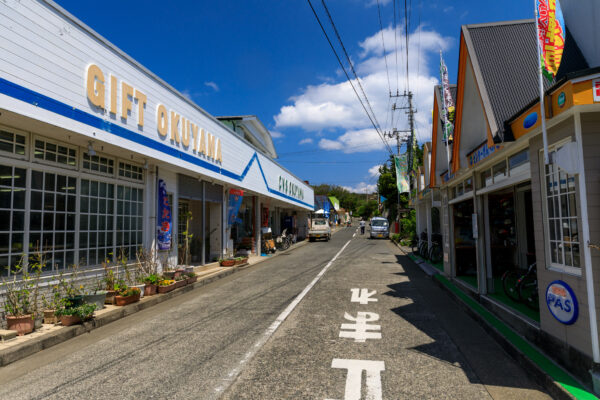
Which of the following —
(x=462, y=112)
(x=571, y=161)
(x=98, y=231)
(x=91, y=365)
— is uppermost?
(x=462, y=112)

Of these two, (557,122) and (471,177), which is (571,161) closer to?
(557,122)

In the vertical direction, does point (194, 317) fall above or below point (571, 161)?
below

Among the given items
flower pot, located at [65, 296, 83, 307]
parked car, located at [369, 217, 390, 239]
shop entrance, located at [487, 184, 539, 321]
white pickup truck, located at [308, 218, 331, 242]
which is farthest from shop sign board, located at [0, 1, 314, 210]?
parked car, located at [369, 217, 390, 239]

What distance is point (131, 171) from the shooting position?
9953mm

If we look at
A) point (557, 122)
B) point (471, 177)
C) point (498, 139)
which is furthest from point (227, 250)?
point (557, 122)

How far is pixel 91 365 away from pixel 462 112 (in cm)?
936

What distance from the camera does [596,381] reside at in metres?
3.66

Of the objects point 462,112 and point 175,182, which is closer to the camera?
point 462,112

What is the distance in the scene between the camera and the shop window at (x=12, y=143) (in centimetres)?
623

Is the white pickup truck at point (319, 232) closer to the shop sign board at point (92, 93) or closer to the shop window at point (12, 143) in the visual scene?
the shop sign board at point (92, 93)

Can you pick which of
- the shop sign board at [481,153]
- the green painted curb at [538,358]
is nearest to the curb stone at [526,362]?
the green painted curb at [538,358]

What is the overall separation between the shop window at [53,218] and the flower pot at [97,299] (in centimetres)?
95

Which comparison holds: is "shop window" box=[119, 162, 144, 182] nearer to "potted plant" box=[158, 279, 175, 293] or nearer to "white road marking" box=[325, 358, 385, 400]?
"potted plant" box=[158, 279, 175, 293]

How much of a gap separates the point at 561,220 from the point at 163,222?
991 centimetres
